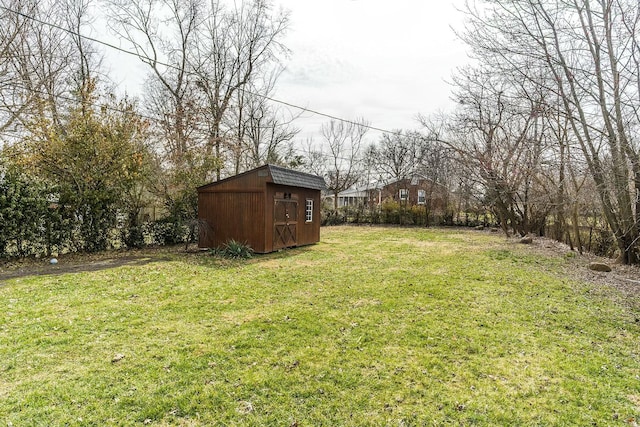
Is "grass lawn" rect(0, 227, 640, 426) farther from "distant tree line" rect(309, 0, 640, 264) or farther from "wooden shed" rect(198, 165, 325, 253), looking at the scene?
"wooden shed" rect(198, 165, 325, 253)

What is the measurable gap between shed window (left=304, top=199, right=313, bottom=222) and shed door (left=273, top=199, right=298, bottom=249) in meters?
0.66

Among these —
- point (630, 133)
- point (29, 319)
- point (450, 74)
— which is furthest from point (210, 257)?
point (630, 133)

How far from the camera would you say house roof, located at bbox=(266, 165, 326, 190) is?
9867 mm

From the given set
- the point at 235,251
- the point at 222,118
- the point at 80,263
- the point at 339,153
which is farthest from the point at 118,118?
the point at 339,153

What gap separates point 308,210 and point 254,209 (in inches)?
115

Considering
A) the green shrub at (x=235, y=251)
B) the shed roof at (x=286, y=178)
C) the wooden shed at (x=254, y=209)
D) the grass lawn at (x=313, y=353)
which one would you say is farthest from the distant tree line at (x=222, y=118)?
the grass lawn at (x=313, y=353)

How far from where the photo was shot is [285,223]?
11.0 metres

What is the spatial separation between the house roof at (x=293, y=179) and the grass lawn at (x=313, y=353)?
4.02 m

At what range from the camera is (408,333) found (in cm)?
405

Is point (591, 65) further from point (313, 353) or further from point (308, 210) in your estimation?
point (313, 353)

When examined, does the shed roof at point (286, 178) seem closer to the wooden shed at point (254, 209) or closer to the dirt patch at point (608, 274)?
the wooden shed at point (254, 209)

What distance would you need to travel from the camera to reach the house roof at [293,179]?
9867 millimetres

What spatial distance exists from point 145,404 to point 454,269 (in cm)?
692

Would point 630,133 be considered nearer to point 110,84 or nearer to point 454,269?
point 454,269
